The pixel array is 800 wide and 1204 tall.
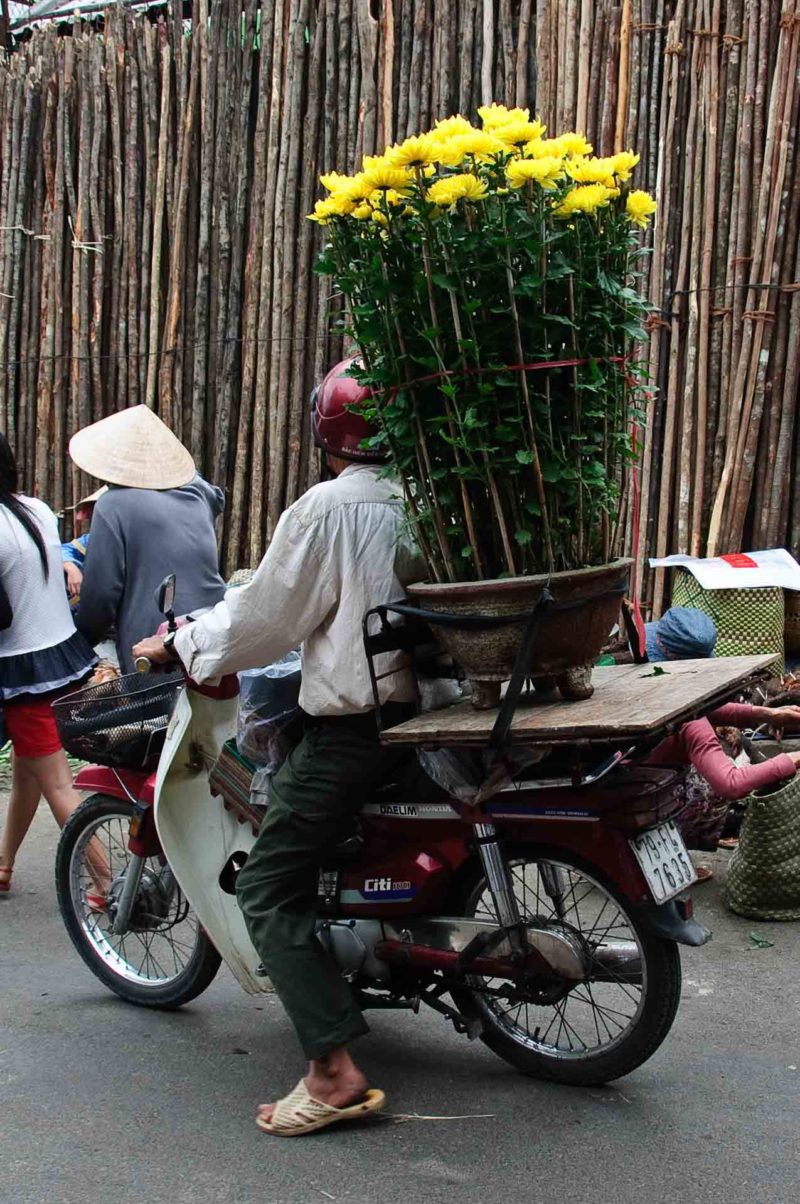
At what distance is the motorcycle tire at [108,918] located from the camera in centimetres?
408

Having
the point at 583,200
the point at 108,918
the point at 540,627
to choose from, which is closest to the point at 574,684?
the point at 540,627

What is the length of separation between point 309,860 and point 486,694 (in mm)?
661

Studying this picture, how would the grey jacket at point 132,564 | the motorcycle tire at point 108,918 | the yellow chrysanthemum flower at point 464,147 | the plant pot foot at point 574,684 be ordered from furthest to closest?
1. the grey jacket at point 132,564
2. the motorcycle tire at point 108,918
3. the plant pot foot at point 574,684
4. the yellow chrysanthemum flower at point 464,147

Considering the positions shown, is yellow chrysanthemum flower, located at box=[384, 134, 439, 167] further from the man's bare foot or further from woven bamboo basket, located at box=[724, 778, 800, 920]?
woven bamboo basket, located at box=[724, 778, 800, 920]

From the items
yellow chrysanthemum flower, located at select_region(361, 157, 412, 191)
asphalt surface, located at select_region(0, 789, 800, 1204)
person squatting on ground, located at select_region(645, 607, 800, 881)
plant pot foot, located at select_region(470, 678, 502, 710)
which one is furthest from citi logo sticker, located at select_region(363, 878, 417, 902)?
yellow chrysanthemum flower, located at select_region(361, 157, 412, 191)

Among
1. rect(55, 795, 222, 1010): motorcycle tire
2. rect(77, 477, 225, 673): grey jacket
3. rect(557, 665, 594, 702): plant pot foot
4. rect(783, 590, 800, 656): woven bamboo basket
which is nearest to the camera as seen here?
rect(557, 665, 594, 702): plant pot foot

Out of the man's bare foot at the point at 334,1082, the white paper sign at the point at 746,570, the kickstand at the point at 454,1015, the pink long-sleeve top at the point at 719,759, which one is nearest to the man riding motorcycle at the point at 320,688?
the man's bare foot at the point at 334,1082

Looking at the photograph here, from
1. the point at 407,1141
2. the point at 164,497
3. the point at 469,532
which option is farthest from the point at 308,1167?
the point at 164,497

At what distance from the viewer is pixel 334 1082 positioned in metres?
3.32

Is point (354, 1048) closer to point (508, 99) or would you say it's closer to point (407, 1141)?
point (407, 1141)

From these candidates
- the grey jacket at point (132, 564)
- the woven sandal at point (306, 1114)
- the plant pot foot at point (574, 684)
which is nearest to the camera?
the plant pot foot at point (574, 684)

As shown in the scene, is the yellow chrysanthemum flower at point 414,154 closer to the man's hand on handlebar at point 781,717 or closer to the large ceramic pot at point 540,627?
the large ceramic pot at point 540,627

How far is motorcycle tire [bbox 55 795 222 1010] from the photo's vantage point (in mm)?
4078

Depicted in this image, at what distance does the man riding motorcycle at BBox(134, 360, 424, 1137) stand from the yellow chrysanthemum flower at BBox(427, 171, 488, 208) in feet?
1.99
